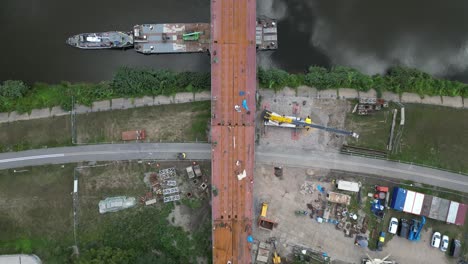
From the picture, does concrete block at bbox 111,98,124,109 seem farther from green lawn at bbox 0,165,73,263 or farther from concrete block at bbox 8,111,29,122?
concrete block at bbox 8,111,29,122

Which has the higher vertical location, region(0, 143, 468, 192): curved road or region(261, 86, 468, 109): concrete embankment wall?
region(261, 86, 468, 109): concrete embankment wall

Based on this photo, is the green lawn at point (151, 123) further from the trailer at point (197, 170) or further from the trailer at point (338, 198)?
the trailer at point (338, 198)

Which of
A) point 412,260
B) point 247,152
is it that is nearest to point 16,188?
point 247,152

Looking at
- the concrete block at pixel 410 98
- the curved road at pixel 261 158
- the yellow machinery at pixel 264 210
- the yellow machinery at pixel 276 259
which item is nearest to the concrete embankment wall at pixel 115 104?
the curved road at pixel 261 158

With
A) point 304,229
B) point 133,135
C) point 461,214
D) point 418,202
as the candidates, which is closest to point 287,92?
point 304,229

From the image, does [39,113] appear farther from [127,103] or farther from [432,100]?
[432,100]

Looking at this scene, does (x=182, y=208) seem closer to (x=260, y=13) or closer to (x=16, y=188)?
(x=16, y=188)

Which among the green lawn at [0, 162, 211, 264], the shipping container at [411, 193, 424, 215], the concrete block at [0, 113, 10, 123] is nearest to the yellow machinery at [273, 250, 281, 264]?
the green lawn at [0, 162, 211, 264]
